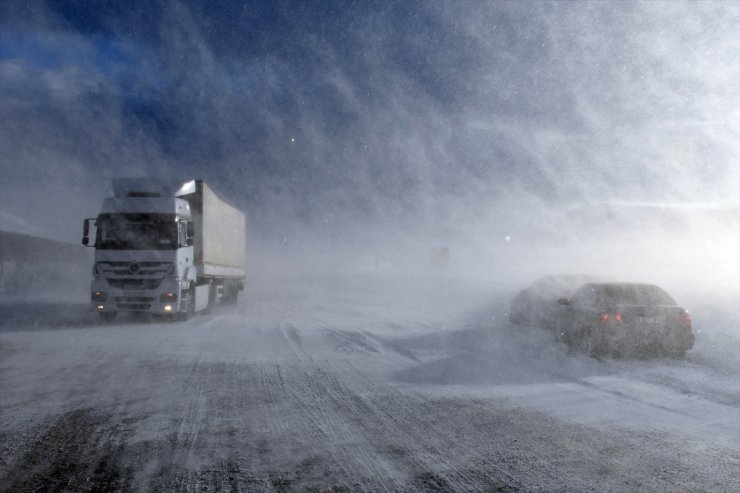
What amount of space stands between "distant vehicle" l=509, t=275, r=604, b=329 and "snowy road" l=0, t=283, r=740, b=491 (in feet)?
5.06

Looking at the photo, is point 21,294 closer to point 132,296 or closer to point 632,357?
point 132,296

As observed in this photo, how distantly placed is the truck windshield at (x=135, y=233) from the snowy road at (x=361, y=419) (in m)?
4.04

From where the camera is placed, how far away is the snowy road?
154 inches

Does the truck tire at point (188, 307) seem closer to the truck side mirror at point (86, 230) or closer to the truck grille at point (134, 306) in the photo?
the truck grille at point (134, 306)

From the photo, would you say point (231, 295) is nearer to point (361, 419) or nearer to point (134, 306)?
point (134, 306)

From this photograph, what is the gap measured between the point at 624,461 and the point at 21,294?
29139 mm

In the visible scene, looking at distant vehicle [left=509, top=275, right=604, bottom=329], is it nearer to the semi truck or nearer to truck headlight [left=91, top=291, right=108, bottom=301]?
the semi truck

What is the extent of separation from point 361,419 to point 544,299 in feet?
26.7

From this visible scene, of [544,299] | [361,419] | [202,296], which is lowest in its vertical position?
[361,419]

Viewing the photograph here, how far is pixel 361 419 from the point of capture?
545cm

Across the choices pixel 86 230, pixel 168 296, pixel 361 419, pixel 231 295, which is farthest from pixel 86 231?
pixel 361 419

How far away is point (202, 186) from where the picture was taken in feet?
53.6

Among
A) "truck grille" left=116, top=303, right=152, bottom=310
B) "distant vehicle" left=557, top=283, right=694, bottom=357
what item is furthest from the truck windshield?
"distant vehicle" left=557, top=283, right=694, bottom=357

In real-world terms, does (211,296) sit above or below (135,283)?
below
